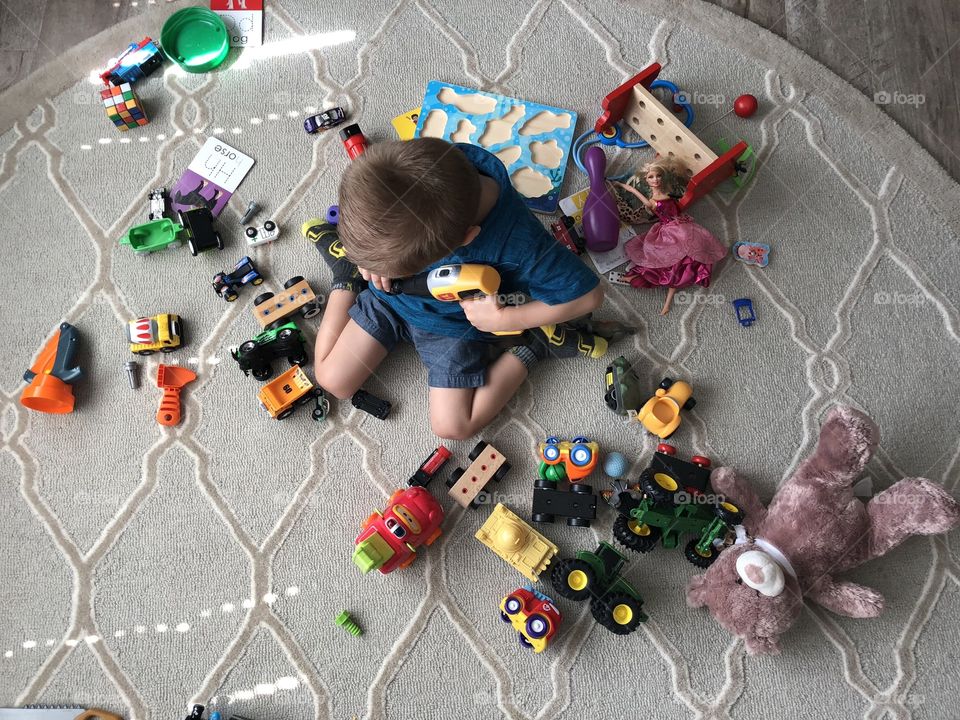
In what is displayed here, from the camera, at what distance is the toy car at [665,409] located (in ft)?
3.74

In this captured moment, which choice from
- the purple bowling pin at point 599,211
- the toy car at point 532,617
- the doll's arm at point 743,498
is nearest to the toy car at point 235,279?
the purple bowling pin at point 599,211

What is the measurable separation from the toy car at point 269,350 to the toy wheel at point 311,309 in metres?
0.04

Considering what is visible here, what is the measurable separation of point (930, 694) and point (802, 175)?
36.7 inches

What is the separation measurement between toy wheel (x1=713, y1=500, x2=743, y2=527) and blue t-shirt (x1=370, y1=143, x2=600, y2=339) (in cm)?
42

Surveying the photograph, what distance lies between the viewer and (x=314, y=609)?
3.71ft

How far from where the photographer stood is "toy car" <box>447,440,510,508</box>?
113cm

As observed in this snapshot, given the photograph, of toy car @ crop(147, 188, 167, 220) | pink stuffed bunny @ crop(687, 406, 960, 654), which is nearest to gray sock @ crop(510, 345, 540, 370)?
pink stuffed bunny @ crop(687, 406, 960, 654)

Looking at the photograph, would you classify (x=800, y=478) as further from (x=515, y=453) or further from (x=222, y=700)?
(x=222, y=700)

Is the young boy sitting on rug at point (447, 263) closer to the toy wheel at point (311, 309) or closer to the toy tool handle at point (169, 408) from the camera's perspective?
the toy wheel at point (311, 309)

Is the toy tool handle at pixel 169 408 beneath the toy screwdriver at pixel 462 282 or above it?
beneath

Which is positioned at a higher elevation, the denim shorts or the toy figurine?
the toy figurine

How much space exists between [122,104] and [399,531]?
3.24 ft

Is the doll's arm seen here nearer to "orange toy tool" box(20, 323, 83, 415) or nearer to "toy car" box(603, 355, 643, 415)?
"toy car" box(603, 355, 643, 415)

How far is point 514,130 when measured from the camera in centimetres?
129
